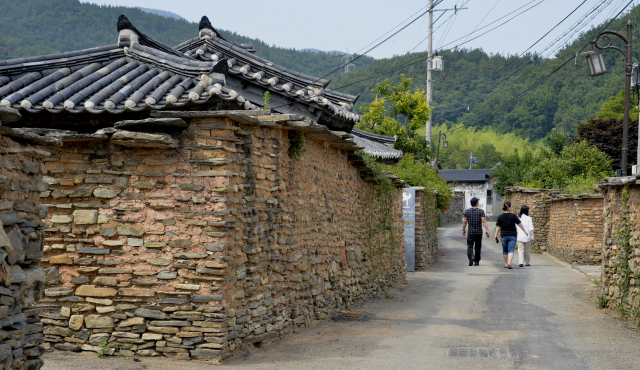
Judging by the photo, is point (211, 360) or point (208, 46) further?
point (208, 46)

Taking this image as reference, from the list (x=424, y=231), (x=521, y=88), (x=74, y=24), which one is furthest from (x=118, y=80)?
(x=74, y=24)

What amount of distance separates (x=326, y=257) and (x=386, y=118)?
60.9ft

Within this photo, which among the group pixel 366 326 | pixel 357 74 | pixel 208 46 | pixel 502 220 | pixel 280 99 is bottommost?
pixel 366 326

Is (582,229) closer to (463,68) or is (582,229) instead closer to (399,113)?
(399,113)

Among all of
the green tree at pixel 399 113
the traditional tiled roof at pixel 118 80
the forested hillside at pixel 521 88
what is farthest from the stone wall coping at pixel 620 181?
the forested hillside at pixel 521 88

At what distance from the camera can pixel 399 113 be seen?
26.5 metres

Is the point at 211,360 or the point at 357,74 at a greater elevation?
the point at 357,74

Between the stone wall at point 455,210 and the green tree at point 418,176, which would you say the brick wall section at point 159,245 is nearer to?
the green tree at point 418,176

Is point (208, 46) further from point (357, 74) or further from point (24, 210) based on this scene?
point (357, 74)

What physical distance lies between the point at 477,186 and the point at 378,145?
121ft

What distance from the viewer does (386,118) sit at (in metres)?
26.4

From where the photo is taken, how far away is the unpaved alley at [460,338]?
583 cm

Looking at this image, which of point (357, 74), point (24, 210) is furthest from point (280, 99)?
point (357, 74)

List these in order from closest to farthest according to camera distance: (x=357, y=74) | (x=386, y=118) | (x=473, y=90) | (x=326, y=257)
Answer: (x=326, y=257), (x=386, y=118), (x=357, y=74), (x=473, y=90)
